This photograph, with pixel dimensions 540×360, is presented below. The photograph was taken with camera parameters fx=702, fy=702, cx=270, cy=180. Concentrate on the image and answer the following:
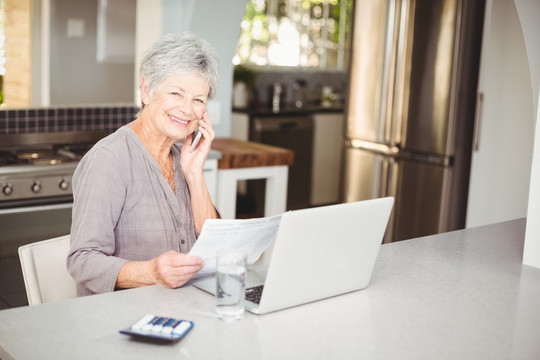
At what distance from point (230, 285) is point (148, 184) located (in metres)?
0.56

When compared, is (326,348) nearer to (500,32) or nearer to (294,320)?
(294,320)

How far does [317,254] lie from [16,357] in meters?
0.67

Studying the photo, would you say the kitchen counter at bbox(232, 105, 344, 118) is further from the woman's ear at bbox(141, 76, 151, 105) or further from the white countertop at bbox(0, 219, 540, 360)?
the white countertop at bbox(0, 219, 540, 360)

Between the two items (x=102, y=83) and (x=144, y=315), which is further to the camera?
(x=102, y=83)

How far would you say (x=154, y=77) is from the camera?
1.97 metres

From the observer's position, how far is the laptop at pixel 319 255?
1.53 m

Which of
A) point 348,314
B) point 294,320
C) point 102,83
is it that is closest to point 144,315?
point 294,320

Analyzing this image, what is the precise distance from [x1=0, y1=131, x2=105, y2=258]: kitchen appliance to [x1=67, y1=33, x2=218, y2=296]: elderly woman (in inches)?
62.3

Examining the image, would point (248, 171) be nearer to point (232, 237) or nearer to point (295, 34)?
point (232, 237)

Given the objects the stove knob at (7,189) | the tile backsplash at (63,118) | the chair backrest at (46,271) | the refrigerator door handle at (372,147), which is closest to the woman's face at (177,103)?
the chair backrest at (46,271)

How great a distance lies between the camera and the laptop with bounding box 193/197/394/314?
5.02 ft

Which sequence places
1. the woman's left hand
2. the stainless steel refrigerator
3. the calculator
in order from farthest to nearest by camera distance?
1. the stainless steel refrigerator
2. the woman's left hand
3. the calculator

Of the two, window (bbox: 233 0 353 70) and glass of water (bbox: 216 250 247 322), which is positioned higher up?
window (bbox: 233 0 353 70)

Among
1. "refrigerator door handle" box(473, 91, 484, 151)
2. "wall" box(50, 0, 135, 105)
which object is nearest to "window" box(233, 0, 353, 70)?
"wall" box(50, 0, 135, 105)
